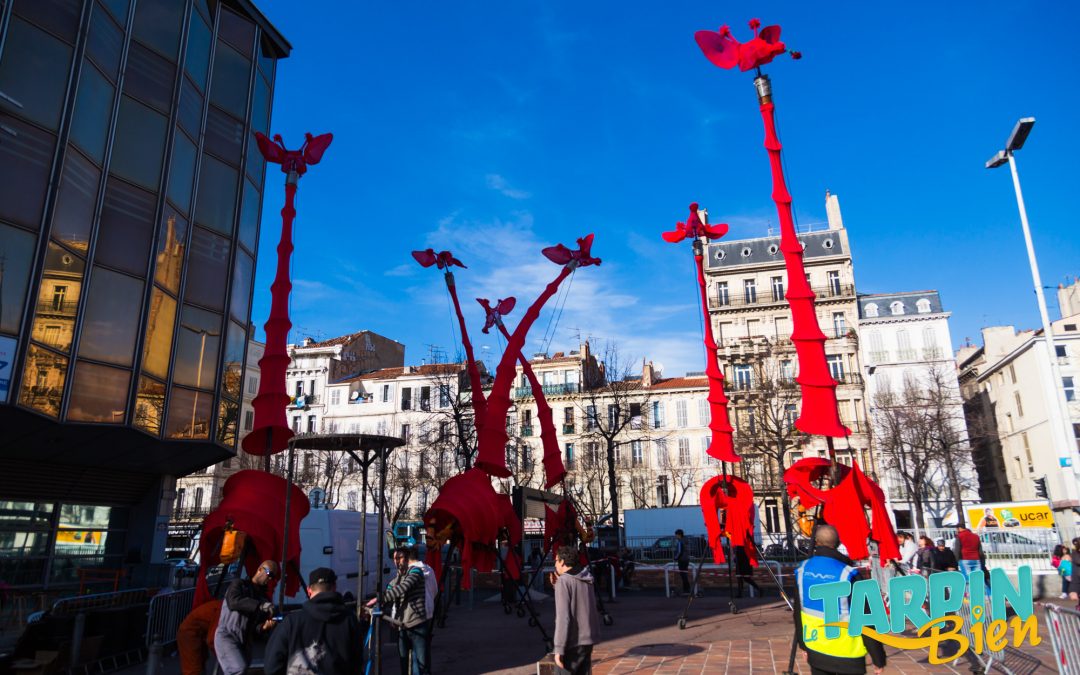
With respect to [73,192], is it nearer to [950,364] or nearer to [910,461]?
[910,461]

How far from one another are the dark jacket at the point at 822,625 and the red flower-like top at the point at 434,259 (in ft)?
36.3

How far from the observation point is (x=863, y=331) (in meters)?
44.9

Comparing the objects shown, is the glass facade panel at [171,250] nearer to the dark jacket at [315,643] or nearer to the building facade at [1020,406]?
the dark jacket at [315,643]

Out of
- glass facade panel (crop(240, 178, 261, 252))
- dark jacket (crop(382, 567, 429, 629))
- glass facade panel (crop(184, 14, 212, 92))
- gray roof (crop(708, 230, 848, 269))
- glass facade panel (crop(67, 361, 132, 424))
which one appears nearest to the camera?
dark jacket (crop(382, 567, 429, 629))

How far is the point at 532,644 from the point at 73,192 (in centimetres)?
1151

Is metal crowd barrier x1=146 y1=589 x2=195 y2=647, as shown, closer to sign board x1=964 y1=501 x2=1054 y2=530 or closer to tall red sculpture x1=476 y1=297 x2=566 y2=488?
tall red sculpture x1=476 y1=297 x2=566 y2=488

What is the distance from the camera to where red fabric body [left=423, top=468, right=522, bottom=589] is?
35.0 ft

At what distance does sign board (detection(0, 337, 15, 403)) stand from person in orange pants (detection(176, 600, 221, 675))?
23.1 feet

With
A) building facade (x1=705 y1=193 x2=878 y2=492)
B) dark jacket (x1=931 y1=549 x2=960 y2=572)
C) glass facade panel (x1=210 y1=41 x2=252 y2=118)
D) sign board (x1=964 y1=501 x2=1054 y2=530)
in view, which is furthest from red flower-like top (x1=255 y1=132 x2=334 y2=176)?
building facade (x1=705 y1=193 x2=878 y2=492)

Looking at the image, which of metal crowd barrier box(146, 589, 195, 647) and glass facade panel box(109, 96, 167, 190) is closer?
metal crowd barrier box(146, 589, 195, 647)

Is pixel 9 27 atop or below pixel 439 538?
atop

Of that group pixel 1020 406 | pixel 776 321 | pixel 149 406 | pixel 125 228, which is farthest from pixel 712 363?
pixel 1020 406

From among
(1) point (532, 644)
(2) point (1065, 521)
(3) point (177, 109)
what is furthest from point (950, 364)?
(3) point (177, 109)

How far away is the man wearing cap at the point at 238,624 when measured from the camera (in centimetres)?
637
